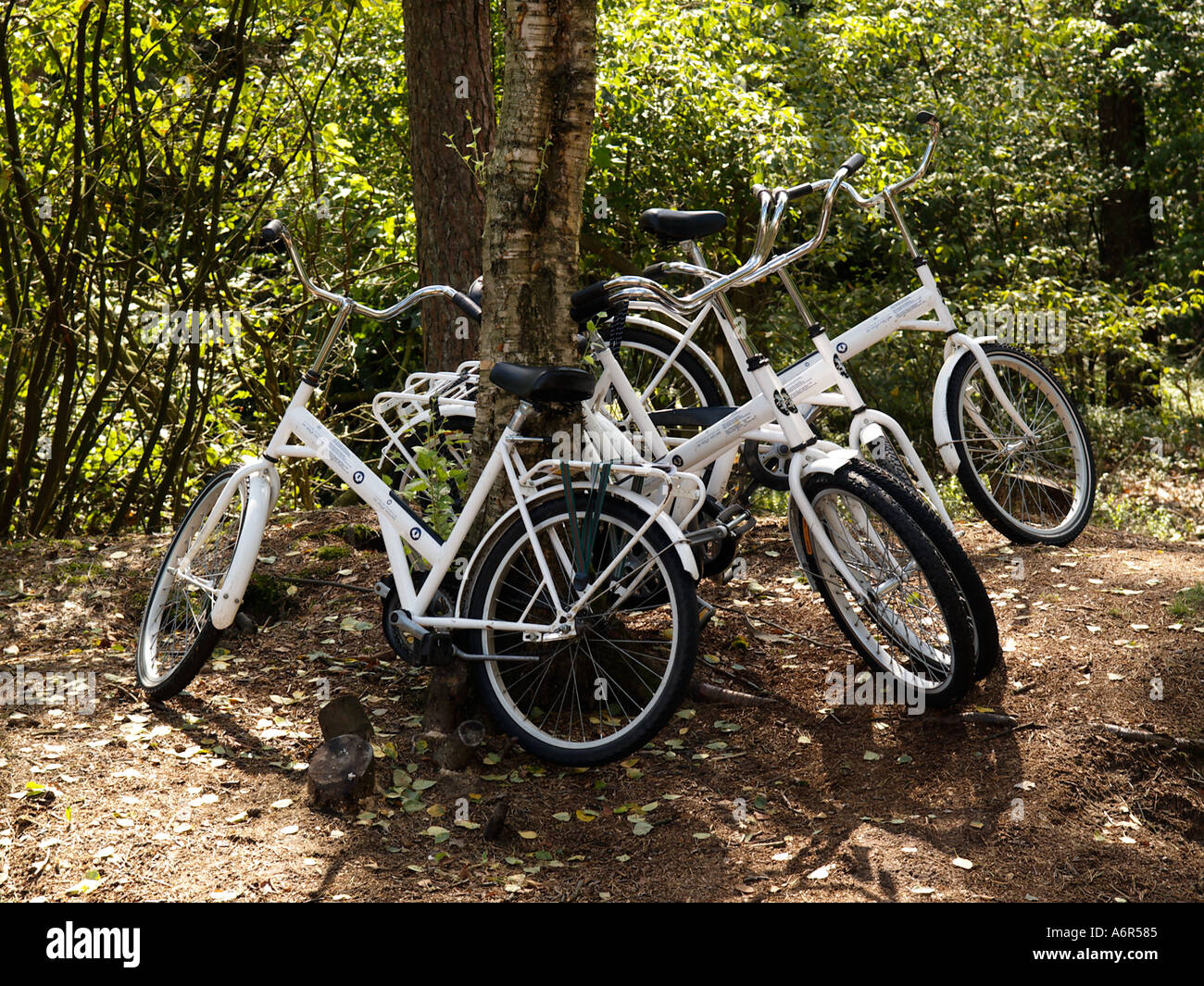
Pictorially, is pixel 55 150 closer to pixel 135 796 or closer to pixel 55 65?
pixel 55 65

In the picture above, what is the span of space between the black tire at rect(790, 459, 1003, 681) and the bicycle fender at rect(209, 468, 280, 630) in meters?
2.04

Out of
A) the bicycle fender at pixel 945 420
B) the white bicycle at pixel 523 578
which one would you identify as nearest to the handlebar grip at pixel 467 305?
the white bicycle at pixel 523 578

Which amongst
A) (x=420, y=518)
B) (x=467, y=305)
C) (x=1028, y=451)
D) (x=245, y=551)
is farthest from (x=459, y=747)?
(x=1028, y=451)

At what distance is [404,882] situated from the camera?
314cm

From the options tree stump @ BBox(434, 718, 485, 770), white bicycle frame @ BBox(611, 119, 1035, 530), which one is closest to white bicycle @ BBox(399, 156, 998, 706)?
white bicycle frame @ BBox(611, 119, 1035, 530)

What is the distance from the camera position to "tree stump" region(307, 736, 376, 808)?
11.3 feet

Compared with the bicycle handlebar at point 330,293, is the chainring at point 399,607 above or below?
below

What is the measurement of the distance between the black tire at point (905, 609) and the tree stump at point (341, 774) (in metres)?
1.55

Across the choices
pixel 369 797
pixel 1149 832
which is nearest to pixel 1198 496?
pixel 1149 832

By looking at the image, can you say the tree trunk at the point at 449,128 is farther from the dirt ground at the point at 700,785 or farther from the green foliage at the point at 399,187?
the dirt ground at the point at 700,785

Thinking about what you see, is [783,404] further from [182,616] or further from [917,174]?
[182,616]

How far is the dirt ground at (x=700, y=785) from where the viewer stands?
3.11 m

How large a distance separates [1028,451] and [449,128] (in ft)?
10.1

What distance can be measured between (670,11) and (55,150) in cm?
447
